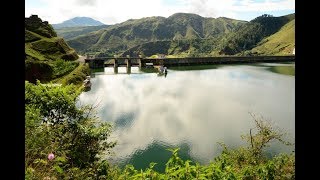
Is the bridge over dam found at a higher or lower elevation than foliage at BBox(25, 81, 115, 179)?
higher

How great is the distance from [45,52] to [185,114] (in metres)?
49.0

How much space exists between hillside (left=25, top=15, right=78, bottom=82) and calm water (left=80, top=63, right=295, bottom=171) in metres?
7.20

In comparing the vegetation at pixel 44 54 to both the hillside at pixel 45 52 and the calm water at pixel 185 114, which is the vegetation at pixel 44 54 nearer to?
the hillside at pixel 45 52

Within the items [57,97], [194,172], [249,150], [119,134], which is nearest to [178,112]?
[119,134]

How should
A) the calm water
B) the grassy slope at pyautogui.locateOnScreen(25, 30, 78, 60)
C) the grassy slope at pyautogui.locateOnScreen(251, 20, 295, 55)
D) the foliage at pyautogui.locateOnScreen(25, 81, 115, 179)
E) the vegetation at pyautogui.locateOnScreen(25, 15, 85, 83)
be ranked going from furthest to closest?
1. the grassy slope at pyautogui.locateOnScreen(251, 20, 295, 55)
2. the grassy slope at pyautogui.locateOnScreen(25, 30, 78, 60)
3. the vegetation at pyautogui.locateOnScreen(25, 15, 85, 83)
4. the calm water
5. the foliage at pyautogui.locateOnScreen(25, 81, 115, 179)

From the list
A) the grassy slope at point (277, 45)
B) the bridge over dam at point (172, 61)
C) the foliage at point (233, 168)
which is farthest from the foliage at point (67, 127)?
the grassy slope at point (277, 45)

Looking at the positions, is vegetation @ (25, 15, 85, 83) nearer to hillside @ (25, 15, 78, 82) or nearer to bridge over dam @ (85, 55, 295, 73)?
hillside @ (25, 15, 78, 82)

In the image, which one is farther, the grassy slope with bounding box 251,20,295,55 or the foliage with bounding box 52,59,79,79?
the grassy slope with bounding box 251,20,295,55

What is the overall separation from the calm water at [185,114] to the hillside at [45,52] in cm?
720

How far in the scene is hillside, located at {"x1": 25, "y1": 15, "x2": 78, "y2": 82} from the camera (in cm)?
4934

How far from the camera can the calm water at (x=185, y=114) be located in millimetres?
23312

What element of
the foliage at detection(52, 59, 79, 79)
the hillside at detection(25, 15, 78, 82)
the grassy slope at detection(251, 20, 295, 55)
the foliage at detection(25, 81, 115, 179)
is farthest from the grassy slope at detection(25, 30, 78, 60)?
the grassy slope at detection(251, 20, 295, 55)

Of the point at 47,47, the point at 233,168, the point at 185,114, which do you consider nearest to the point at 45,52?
the point at 47,47
